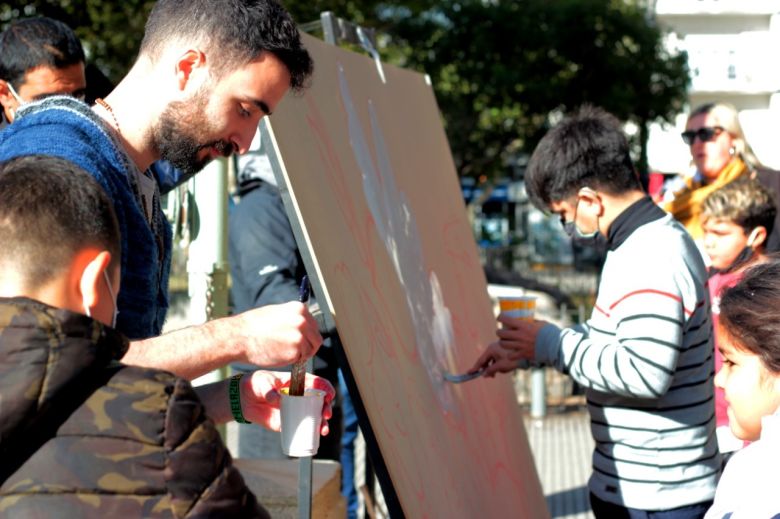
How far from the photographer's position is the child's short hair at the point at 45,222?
127cm

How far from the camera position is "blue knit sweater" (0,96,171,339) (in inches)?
64.8

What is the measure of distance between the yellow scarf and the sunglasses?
6.0 inches

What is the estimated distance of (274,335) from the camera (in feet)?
5.60

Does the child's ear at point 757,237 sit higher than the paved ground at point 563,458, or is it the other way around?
the child's ear at point 757,237

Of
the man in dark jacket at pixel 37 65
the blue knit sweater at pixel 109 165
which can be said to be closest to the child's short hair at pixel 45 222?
the blue knit sweater at pixel 109 165

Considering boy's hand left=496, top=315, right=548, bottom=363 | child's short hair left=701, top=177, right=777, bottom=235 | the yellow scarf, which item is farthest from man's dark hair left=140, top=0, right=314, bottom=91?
the yellow scarf

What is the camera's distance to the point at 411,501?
2.01 m

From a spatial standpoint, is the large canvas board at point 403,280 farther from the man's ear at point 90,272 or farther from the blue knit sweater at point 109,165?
the man's ear at point 90,272

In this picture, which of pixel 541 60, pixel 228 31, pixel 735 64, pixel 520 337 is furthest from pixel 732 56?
pixel 228 31

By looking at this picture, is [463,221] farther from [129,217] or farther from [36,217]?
[36,217]

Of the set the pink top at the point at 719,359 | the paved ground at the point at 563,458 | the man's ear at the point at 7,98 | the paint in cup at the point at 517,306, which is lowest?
the paved ground at the point at 563,458

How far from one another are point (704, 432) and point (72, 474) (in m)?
1.95

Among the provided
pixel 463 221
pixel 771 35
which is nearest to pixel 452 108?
pixel 463 221

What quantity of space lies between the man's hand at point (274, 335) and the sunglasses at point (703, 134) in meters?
3.36
